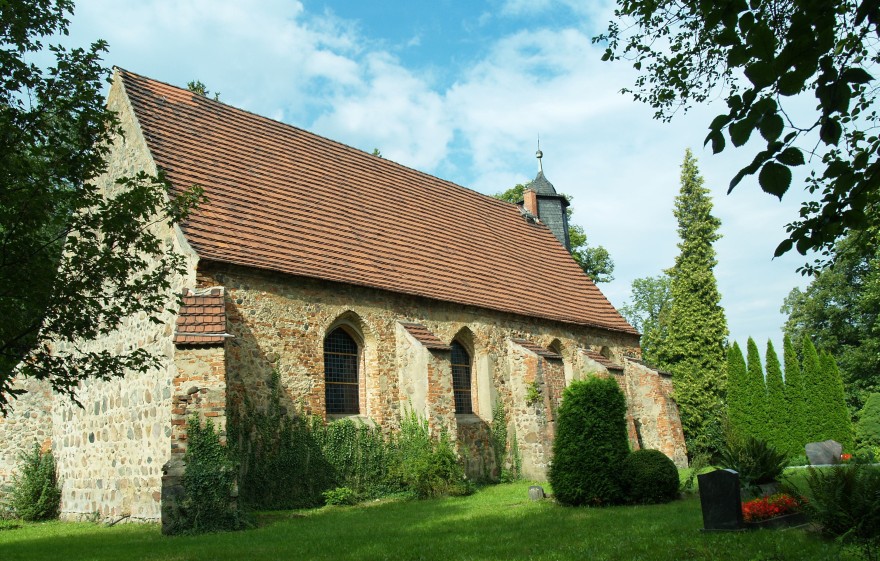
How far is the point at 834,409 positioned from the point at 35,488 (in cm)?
2393

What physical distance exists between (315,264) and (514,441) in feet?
24.4

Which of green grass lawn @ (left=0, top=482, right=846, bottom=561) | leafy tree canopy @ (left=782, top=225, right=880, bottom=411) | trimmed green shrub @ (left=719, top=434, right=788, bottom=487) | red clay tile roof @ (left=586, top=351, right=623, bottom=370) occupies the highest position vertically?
leafy tree canopy @ (left=782, top=225, right=880, bottom=411)

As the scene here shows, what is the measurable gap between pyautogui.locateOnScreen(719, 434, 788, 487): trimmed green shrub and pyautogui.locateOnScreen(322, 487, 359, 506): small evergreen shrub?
23.1 feet

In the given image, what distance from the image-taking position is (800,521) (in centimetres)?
913

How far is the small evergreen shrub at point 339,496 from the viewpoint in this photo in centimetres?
1392

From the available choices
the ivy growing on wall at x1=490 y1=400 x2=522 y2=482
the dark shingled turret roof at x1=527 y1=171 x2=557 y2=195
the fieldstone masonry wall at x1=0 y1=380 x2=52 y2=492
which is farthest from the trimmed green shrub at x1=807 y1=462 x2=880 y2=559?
the dark shingled turret roof at x1=527 y1=171 x2=557 y2=195

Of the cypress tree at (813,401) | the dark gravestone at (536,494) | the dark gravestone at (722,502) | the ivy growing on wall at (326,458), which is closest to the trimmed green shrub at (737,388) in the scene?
the cypress tree at (813,401)

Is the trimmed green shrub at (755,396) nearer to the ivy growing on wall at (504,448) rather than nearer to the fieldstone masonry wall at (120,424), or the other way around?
the ivy growing on wall at (504,448)

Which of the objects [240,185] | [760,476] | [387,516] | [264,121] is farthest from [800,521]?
[264,121]

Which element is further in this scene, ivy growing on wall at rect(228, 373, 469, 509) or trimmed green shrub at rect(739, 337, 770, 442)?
trimmed green shrub at rect(739, 337, 770, 442)

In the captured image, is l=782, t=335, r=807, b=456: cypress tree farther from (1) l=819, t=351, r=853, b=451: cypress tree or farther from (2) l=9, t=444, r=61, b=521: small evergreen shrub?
(2) l=9, t=444, r=61, b=521: small evergreen shrub

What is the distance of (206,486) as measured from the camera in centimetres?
1087

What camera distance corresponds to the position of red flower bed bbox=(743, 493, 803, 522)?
354 inches

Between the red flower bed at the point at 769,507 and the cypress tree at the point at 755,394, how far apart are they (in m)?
17.0
